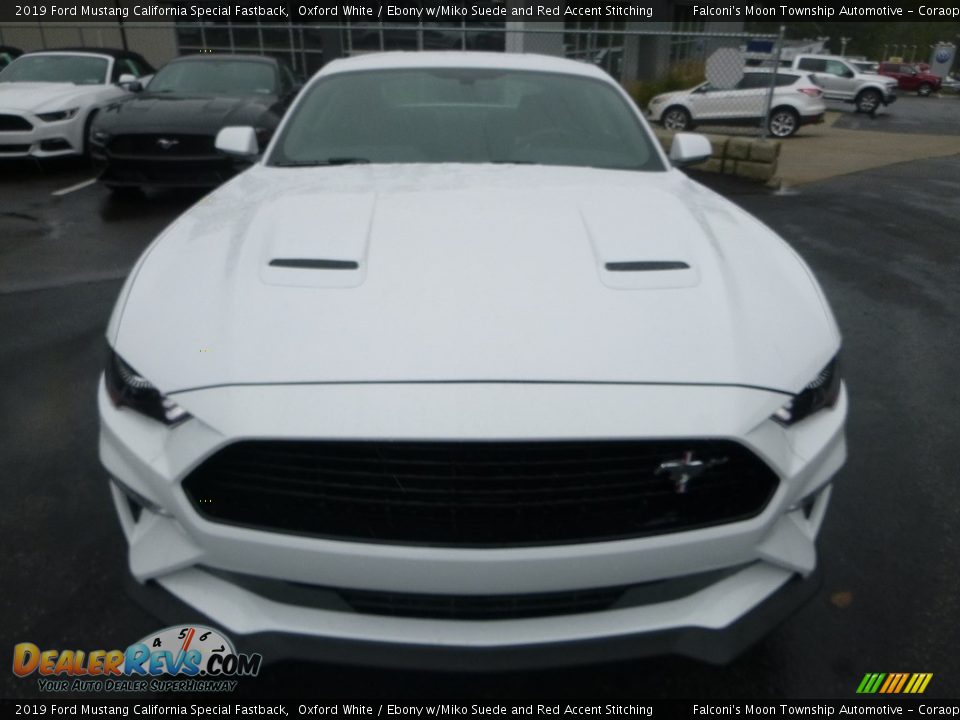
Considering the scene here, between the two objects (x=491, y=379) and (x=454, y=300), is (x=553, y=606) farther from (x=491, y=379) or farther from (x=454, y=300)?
(x=454, y=300)

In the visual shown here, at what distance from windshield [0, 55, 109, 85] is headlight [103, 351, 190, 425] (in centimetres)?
951

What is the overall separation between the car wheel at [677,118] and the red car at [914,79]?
31.5 m

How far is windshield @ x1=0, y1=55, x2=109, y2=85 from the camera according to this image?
9.85m

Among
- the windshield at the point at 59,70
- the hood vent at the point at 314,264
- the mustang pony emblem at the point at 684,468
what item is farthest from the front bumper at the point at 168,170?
the mustang pony emblem at the point at 684,468

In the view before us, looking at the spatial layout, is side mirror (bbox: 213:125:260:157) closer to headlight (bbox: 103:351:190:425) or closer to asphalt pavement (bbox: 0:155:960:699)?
asphalt pavement (bbox: 0:155:960:699)

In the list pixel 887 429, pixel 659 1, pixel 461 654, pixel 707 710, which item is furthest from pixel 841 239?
pixel 659 1

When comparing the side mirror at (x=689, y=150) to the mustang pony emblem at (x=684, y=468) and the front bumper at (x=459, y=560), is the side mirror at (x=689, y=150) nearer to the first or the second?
the front bumper at (x=459, y=560)

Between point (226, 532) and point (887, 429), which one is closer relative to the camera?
point (226, 532)

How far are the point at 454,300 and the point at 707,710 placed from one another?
1288mm

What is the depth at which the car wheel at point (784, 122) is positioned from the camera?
16.6 m

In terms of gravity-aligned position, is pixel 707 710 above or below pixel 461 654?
below

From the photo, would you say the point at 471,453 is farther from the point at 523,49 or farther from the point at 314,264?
the point at 523,49

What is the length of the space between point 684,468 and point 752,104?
16.6 m

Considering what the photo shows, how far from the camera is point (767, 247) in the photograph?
8.09 ft
